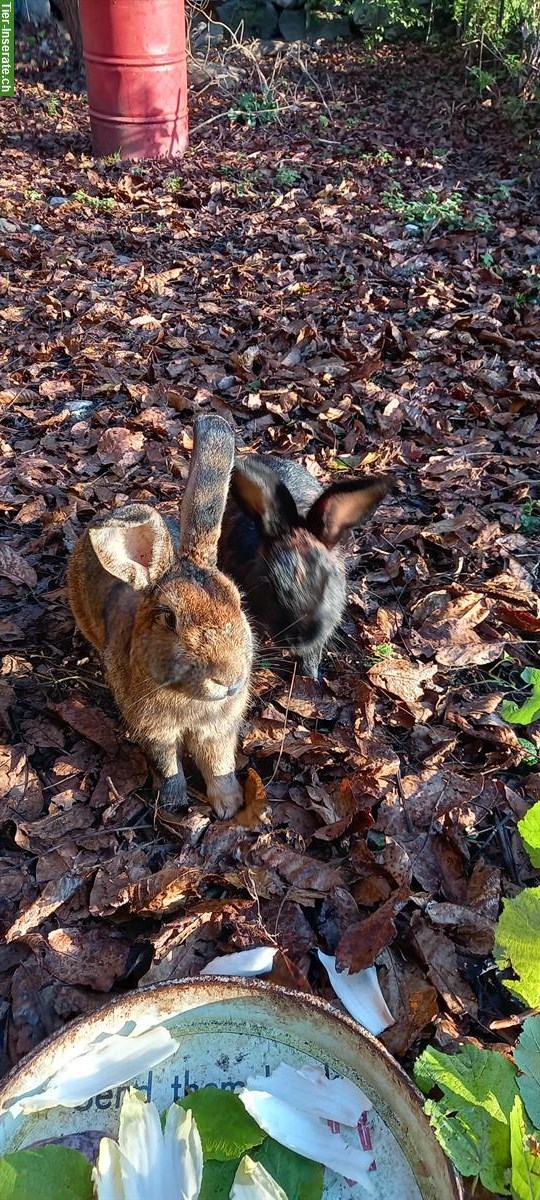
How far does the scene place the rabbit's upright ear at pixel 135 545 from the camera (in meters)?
2.70

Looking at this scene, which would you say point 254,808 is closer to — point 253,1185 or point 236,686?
point 236,686

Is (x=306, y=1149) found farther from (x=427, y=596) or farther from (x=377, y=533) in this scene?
(x=377, y=533)

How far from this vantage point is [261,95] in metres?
10.9

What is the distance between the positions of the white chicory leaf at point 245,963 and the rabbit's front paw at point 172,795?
686mm

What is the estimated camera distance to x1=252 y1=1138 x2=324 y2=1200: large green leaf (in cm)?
198

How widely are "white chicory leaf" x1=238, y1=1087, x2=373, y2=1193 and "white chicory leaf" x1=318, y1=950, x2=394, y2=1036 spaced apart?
46cm

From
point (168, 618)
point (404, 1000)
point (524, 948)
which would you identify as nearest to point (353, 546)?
point (168, 618)

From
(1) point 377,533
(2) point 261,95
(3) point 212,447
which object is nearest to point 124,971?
(3) point 212,447

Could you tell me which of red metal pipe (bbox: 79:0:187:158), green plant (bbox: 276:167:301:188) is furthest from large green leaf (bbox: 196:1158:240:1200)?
red metal pipe (bbox: 79:0:187:158)

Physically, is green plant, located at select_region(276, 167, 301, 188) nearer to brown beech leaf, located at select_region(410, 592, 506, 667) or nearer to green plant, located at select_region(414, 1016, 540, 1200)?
brown beech leaf, located at select_region(410, 592, 506, 667)

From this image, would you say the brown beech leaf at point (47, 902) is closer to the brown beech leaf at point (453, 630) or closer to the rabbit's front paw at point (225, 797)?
the rabbit's front paw at point (225, 797)

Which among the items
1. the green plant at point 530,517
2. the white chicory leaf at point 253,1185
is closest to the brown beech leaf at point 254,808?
the white chicory leaf at point 253,1185

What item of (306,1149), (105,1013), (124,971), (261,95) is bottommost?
(124,971)

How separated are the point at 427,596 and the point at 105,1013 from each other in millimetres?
2380
